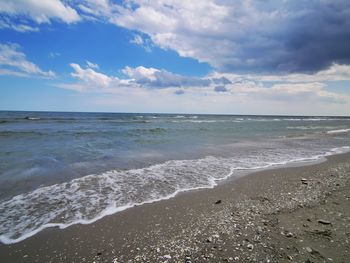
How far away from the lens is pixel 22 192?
663 centimetres

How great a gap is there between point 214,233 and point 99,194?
3.80 meters

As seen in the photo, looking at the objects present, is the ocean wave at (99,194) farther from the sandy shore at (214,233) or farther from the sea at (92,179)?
the sandy shore at (214,233)

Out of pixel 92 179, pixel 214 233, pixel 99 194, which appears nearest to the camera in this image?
pixel 214 233

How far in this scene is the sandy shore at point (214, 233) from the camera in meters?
3.67

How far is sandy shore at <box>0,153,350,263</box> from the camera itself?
3668 mm

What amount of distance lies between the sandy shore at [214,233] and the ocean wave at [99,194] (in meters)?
0.42

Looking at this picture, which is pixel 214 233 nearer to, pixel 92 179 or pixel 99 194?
pixel 99 194

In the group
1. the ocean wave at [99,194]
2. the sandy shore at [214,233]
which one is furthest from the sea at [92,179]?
the sandy shore at [214,233]

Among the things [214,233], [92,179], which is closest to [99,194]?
[92,179]

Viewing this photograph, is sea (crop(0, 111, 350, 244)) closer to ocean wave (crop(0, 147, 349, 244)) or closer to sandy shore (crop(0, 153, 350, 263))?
ocean wave (crop(0, 147, 349, 244))

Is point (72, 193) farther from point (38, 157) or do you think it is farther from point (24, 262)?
point (38, 157)

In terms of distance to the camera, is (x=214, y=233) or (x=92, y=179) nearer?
(x=214, y=233)

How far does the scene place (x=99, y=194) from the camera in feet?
21.6

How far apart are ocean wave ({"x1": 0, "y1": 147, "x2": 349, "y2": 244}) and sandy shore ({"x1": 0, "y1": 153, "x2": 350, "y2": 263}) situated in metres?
0.42
